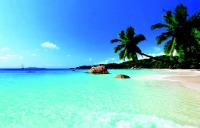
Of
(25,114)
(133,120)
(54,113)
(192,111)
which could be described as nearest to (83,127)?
(133,120)

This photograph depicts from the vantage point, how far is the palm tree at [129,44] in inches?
704

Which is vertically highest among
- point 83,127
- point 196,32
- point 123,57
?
point 196,32

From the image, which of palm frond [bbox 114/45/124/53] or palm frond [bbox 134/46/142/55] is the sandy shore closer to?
palm frond [bbox 134/46/142/55]

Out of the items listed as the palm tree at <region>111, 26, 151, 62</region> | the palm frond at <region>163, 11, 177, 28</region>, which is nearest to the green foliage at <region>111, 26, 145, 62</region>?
the palm tree at <region>111, 26, 151, 62</region>

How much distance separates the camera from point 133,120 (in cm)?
621

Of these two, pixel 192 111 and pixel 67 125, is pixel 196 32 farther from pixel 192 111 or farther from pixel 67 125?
pixel 67 125

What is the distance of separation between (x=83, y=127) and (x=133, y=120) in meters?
1.50

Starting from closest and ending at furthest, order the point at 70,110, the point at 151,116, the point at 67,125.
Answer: the point at 67,125, the point at 151,116, the point at 70,110

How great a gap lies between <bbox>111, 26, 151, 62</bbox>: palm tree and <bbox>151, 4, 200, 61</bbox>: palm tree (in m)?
2.11

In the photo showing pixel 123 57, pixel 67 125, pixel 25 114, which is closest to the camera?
pixel 67 125

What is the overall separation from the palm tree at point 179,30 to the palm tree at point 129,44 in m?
2.11

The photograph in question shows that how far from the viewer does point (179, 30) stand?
51.6ft

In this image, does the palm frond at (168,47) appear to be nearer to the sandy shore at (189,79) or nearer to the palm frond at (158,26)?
the palm frond at (158,26)

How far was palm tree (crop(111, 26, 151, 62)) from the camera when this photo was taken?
58.7 ft
